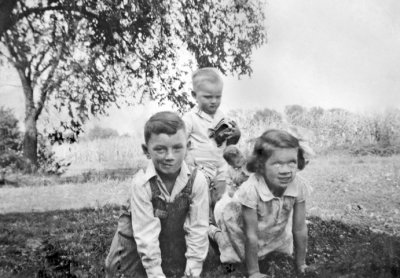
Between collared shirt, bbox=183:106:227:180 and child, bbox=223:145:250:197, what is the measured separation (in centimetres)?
38

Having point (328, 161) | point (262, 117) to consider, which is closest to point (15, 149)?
point (262, 117)

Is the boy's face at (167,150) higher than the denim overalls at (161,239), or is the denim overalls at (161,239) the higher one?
the boy's face at (167,150)

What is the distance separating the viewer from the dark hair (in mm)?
4207

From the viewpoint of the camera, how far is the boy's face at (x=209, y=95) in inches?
217

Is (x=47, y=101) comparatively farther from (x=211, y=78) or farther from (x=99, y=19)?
(x=211, y=78)

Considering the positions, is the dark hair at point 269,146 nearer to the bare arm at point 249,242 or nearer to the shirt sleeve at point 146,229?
the bare arm at point 249,242

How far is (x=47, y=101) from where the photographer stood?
13680mm

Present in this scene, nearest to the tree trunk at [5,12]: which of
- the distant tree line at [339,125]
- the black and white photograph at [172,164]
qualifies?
the black and white photograph at [172,164]

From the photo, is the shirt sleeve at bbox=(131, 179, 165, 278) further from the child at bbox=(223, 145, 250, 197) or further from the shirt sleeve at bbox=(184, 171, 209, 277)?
the child at bbox=(223, 145, 250, 197)

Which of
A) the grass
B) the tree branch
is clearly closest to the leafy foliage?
the tree branch

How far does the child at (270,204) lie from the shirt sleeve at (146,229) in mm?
763

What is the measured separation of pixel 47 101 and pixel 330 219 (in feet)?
30.5

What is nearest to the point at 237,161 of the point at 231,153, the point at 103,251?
the point at 231,153

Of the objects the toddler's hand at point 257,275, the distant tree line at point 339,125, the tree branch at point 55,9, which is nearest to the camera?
the toddler's hand at point 257,275
